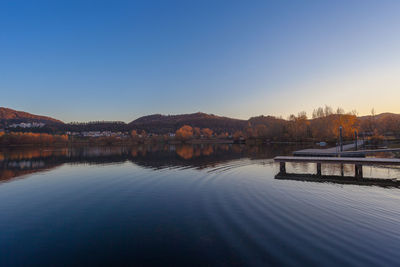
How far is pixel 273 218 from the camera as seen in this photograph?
27.8 ft

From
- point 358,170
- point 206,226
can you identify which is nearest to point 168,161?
point 358,170

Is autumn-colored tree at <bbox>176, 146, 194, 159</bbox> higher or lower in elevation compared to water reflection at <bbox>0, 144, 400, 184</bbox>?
lower

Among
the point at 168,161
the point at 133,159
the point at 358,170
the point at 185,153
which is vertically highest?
the point at 358,170

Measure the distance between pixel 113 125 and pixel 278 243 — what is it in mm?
193082

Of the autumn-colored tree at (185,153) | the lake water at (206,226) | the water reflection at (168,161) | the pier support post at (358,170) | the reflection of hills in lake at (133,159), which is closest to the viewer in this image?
the lake water at (206,226)

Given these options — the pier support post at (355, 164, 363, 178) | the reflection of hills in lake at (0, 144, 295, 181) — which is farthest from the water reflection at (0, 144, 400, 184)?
the pier support post at (355, 164, 363, 178)

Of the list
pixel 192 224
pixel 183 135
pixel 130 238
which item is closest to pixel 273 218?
pixel 192 224

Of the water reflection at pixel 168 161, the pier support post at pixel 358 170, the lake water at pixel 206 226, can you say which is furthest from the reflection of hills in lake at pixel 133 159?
the pier support post at pixel 358 170

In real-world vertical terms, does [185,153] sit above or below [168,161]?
below

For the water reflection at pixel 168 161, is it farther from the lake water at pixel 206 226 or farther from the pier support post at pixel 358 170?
the lake water at pixel 206 226

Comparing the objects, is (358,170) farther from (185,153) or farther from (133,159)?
(185,153)

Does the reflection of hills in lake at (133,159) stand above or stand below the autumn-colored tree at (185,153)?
above

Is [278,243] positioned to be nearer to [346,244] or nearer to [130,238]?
[346,244]

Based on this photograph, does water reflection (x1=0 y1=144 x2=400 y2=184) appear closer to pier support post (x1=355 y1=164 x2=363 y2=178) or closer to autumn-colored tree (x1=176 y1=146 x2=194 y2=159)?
autumn-colored tree (x1=176 y1=146 x2=194 y2=159)
